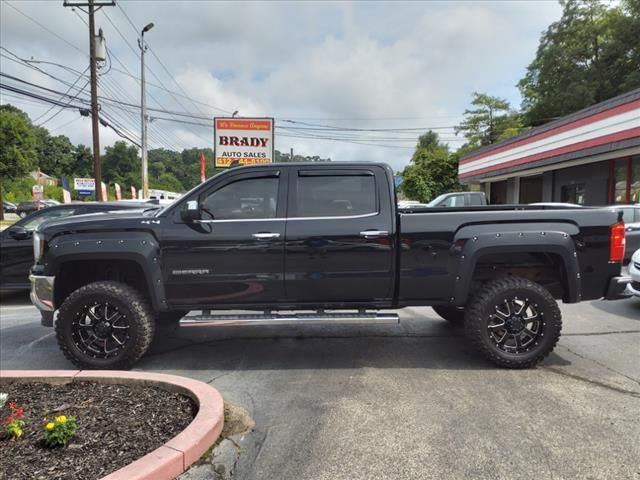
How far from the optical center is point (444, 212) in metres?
4.75

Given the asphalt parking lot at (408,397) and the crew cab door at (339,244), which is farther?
the crew cab door at (339,244)

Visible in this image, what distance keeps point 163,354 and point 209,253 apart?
5.12 feet

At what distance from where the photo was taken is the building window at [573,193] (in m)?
19.0

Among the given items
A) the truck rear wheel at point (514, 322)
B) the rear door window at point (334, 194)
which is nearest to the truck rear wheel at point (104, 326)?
the rear door window at point (334, 194)

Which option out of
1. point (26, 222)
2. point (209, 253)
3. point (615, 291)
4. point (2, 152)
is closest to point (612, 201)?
point (615, 291)

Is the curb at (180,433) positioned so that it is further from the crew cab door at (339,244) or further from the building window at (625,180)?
the building window at (625,180)

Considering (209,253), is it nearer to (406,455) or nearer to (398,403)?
(398,403)

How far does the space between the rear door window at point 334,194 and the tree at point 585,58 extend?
3955 cm

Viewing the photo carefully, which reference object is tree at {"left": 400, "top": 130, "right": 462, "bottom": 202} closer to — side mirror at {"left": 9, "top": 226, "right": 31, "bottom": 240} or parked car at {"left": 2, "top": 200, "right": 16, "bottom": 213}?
side mirror at {"left": 9, "top": 226, "right": 31, "bottom": 240}

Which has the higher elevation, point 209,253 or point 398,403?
point 209,253

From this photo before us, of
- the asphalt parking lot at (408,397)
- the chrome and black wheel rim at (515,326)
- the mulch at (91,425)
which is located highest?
the chrome and black wheel rim at (515,326)

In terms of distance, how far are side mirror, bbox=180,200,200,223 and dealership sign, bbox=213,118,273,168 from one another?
56.9ft

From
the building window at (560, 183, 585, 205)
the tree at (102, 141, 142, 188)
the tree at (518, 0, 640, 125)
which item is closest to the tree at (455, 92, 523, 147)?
the tree at (518, 0, 640, 125)

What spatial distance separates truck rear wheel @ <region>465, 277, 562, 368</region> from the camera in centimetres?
457
